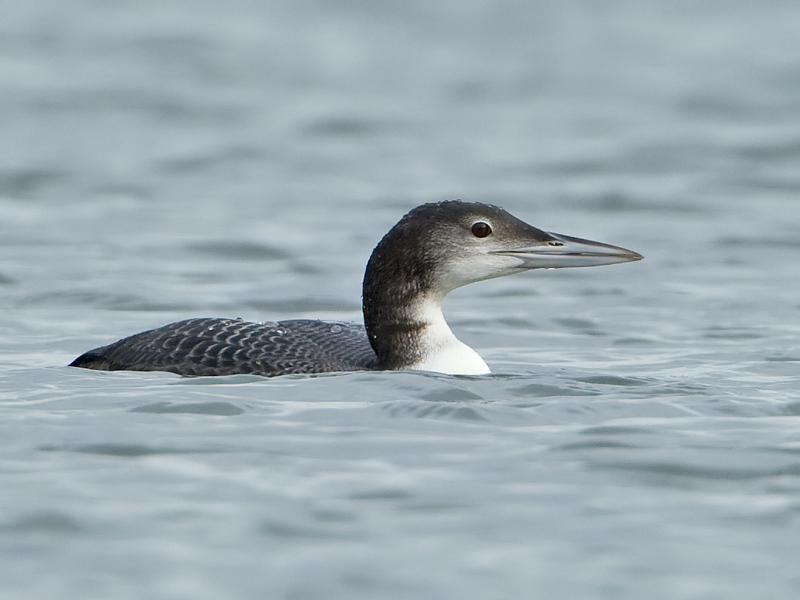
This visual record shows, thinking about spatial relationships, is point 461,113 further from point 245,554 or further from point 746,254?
point 245,554

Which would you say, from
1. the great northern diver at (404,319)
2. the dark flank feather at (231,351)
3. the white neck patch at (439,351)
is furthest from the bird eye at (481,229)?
the dark flank feather at (231,351)

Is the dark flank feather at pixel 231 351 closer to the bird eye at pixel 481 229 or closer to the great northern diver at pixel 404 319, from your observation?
the great northern diver at pixel 404 319

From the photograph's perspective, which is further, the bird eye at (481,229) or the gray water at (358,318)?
the bird eye at (481,229)

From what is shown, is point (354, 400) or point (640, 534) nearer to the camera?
point (640, 534)

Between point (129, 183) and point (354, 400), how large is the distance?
24.9ft

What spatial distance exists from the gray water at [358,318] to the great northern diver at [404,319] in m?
0.18

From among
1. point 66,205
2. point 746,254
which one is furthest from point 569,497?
point 66,205

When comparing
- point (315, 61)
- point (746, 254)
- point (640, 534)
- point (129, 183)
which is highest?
point (315, 61)

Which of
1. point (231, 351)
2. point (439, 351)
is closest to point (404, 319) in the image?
point (439, 351)

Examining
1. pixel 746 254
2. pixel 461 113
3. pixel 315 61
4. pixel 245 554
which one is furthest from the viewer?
pixel 315 61

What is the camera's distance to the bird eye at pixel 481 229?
657 centimetres

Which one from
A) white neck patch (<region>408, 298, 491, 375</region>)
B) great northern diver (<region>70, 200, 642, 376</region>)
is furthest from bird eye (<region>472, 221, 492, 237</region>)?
white neck patch (<region>408, 298, 491, 375</region>)

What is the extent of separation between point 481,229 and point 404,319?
50 centimetres

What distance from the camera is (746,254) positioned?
34.8 feet
